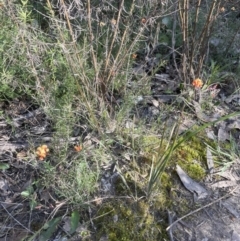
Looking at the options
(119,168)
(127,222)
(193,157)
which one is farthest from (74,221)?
(193,157)

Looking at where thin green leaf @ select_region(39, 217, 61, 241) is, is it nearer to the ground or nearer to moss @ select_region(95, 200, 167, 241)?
the ground

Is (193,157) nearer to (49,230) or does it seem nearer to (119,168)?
(119,168)

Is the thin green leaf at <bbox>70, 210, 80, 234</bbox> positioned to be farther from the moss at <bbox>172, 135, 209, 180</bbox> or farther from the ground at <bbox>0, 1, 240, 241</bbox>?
the moss at <bbox>172, 135, 209, 180</bbox>

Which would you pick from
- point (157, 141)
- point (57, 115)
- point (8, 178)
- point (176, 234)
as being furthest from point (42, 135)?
point (176, 234)

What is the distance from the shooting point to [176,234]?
175 cm

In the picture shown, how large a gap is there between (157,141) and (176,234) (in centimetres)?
54

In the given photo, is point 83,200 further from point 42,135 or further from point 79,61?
point 79,61

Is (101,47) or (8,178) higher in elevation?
(101,47)

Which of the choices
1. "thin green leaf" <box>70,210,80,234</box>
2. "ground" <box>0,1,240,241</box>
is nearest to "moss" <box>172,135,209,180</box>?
"ground" <box>0,1,240,241</box>

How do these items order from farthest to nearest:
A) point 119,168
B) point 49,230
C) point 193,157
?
point 193,157, point 119,168, point 49,230

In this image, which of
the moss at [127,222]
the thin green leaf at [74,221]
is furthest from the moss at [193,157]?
the thin green leaf at [74,221]

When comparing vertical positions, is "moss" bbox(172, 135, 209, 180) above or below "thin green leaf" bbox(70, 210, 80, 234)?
above

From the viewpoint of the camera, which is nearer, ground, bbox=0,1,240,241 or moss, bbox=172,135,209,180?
ground, bbox=0,1,240,241

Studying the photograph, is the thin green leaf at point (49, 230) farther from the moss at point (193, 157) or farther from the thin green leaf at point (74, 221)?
the moss at point (193, 157)
